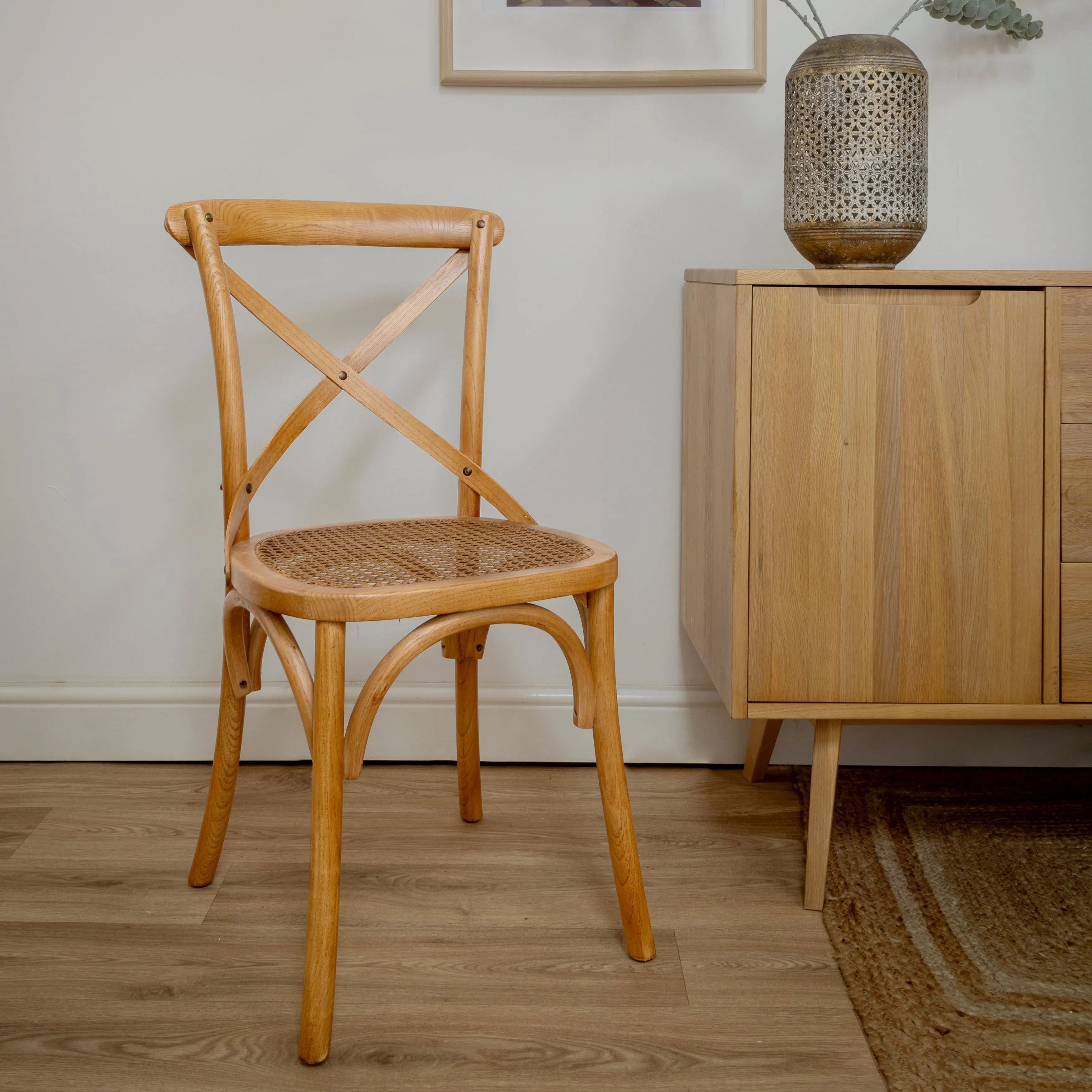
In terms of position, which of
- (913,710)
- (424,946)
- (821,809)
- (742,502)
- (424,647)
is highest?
(742,502)

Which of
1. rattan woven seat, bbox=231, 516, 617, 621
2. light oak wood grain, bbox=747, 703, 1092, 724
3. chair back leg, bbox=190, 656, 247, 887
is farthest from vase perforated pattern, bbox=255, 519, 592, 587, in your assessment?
light oak wood grain, bbox=747, 703, 1092, 724

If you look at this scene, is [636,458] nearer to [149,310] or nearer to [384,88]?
[384,88]

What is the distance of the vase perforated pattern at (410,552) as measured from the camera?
106 centimetres

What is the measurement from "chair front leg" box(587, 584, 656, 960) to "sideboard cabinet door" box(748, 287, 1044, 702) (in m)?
0.21

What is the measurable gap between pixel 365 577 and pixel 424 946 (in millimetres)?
449

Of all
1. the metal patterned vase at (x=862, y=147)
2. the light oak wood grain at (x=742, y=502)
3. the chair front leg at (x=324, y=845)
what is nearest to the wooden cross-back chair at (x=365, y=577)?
the chair front leg at (x=324, y=845)

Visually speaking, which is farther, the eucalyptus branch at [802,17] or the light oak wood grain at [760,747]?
the light oak wood grain at [760,747]

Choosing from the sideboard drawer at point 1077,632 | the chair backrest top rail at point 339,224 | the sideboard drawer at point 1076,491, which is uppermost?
the chair backrest top rail at point 339,224

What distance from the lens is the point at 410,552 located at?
1164 millimetres

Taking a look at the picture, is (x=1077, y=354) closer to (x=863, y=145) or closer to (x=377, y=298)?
(x=863, y=145)

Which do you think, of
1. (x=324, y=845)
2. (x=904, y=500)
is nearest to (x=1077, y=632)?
(x=904, y=500)

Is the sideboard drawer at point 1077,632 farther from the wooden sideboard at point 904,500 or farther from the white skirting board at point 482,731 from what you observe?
the white skirting board at point 482,731

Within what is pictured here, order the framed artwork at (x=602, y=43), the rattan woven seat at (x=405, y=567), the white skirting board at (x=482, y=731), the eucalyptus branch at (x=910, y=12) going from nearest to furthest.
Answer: the rattan woven seat at (x=405, y=567) < the eucalyptus branch at (x=910, y=12) < the framed artwork at (x=602, y=43) < the white skirting board at (x=482, y=731)

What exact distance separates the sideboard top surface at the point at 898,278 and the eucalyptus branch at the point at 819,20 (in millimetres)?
331
